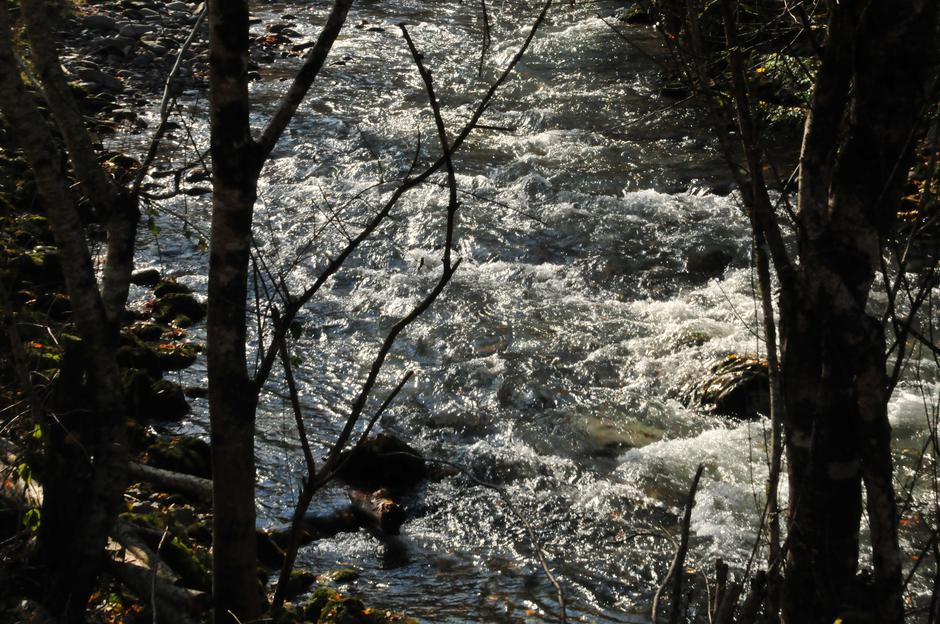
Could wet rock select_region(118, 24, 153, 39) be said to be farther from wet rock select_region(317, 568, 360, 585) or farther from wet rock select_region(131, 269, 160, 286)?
wet rock select_region(317, 568, 360, 585)

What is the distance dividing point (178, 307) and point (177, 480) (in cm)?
545

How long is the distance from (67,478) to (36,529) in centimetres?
30

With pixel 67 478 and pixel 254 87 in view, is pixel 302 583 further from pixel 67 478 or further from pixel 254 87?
pixel 254 87

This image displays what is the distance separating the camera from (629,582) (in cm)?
558

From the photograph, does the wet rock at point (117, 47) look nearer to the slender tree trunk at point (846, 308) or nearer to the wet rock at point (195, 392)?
the wet rock at point (195, 392)

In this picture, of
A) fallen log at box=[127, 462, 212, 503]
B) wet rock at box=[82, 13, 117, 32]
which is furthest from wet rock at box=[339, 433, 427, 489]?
wet rock at box=[82, 13, 117, 32]

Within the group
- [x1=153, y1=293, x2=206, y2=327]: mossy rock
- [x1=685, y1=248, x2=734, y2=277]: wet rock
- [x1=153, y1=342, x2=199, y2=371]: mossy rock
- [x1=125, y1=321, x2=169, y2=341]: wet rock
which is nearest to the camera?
[x1=153, y1=342, x2=199, y2=371]: mossy rock

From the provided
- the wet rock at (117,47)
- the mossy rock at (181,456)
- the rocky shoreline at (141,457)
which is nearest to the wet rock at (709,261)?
the rocky shoreline at (141,457)

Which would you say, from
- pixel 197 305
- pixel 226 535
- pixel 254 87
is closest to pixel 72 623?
pixel 226 535

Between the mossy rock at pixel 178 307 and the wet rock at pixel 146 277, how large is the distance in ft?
2.05

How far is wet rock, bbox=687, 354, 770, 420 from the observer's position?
7.30 m

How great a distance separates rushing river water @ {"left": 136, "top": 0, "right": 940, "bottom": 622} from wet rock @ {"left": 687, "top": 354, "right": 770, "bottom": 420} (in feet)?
0.54

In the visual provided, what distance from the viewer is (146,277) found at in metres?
9.37

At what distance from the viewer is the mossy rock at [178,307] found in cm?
862
